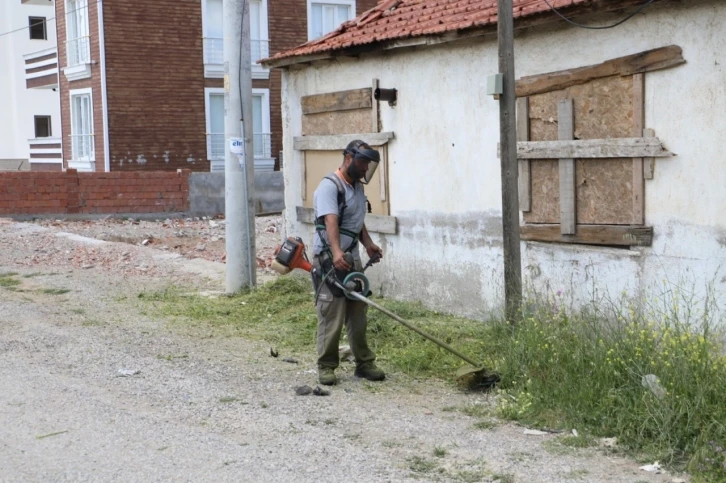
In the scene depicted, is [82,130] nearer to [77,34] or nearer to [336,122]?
[77,34]

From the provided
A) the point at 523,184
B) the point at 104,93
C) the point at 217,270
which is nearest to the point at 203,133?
the point at 104,93

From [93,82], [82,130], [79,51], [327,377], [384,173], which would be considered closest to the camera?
[327,377]

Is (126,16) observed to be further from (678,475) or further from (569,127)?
(678,475)

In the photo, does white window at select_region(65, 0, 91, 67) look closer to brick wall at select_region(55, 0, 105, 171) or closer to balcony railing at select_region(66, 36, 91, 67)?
balcony railing at select_region(66, 36, 91, 67)

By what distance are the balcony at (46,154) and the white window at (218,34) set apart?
711 centimetres

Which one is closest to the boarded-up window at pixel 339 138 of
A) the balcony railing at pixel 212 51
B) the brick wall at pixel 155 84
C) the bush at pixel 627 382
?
the bush at pixel 627 382

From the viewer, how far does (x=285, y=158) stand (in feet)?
44.5

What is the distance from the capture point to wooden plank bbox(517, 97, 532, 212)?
31.4ft

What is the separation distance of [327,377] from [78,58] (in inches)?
989

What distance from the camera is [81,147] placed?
3098cm

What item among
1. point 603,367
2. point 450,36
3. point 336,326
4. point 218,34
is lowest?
point 603,367

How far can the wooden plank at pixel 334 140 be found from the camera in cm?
1159

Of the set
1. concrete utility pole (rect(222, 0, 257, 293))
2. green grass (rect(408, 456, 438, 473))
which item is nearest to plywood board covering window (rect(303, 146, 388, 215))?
concrete utility pole (rect(222, 0, 257, 293))

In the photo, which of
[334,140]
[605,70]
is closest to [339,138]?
[334,140]
